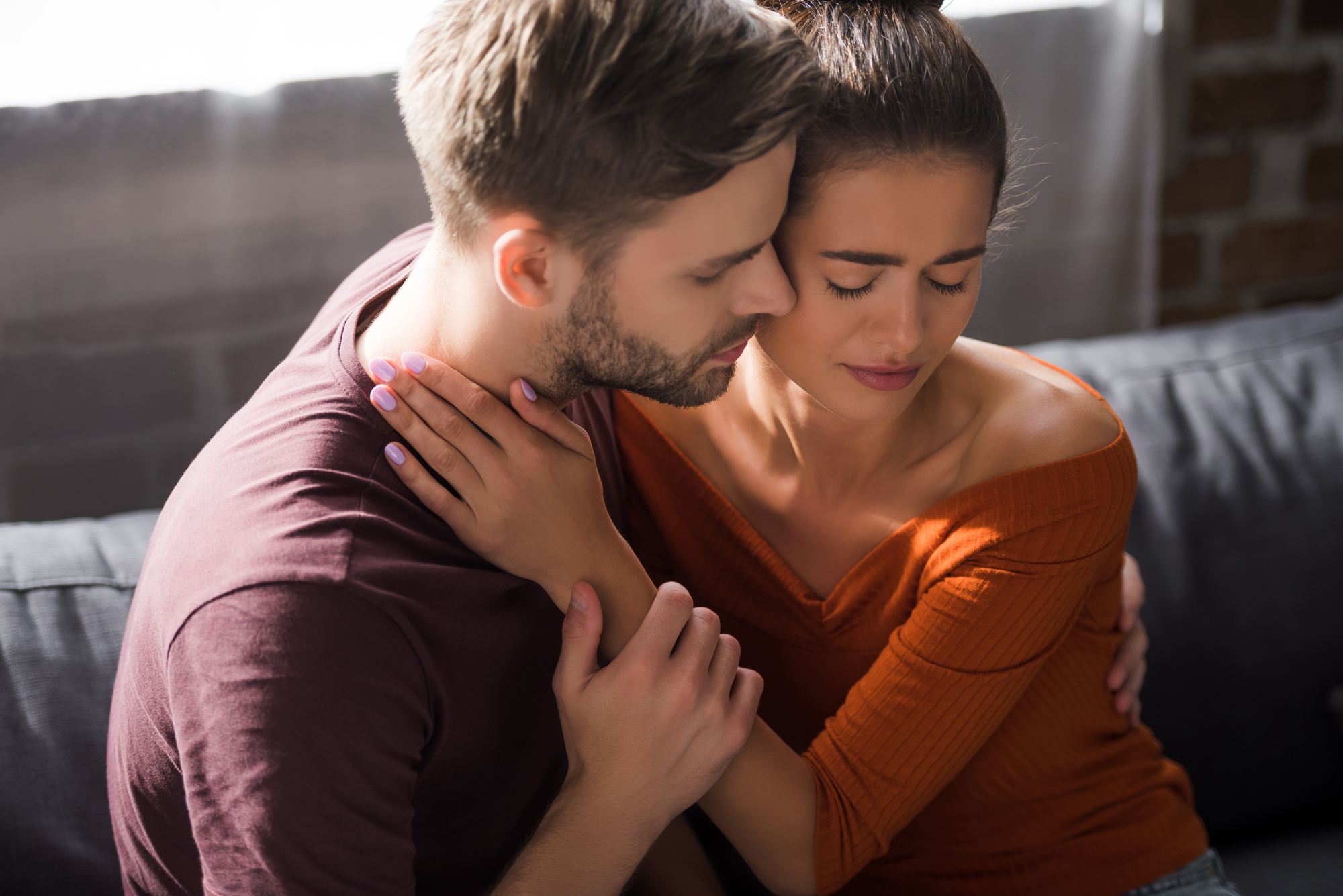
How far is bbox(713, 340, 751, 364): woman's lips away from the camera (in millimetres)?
987

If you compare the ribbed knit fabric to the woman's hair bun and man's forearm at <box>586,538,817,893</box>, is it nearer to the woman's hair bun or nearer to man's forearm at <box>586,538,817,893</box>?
man's forearm at <box>586,538,817,893</box>

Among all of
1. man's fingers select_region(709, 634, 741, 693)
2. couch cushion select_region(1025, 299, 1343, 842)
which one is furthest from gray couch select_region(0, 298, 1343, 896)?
man's fingers select_region(709, 634, 741, 693)

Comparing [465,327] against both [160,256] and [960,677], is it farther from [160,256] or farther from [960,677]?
[160,256]

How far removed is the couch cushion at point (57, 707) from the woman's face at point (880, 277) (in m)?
0.81

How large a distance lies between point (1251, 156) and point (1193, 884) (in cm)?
141

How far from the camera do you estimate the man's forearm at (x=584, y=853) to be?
935mm

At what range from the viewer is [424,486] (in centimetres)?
88

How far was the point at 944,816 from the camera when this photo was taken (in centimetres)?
121

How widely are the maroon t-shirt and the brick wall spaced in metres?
1.59

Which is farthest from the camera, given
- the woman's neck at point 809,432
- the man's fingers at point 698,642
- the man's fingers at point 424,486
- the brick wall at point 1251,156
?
the brick wall at point 1251,156

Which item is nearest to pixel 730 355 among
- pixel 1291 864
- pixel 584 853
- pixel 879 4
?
pixel 879 4

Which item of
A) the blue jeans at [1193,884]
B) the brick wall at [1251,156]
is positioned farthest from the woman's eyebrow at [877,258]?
the brick wall at [1251,156]

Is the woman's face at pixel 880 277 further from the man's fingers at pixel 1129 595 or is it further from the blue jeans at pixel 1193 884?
the blue jeans at pixel 1193 884

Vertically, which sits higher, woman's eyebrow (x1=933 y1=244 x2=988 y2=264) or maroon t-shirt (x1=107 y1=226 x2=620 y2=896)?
woman's eyebrow (x1=933 y1=244 x2=988 y2=264)
